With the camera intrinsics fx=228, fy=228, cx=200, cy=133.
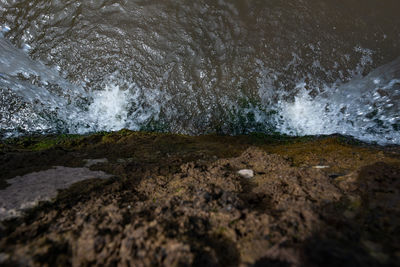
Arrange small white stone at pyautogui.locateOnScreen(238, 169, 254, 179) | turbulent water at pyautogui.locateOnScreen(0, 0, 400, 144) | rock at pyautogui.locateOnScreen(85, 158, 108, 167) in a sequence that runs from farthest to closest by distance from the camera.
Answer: turbulent water at pyautogui.locateOnScreen(0, 0, 400, 144) < rock at pyautogui.locateOnScreen(85, 158, 108, 167) < small white stone at pyautogui.locateOnScreen(238, 169, 254, 179)

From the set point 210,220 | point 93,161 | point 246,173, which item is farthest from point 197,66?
point 210,220

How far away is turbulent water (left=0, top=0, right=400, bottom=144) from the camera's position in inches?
250

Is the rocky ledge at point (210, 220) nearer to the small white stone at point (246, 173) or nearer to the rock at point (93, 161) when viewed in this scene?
the small white stone at point (246, 173)

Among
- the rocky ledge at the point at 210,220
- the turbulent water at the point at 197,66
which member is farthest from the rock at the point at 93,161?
the turbulent water at the point at 197,66

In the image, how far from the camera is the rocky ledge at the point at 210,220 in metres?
1.33

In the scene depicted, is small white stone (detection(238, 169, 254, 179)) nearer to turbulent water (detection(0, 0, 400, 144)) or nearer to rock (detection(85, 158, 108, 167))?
rock (detection(85, 158, 108, 167))

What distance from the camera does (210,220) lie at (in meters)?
1.68

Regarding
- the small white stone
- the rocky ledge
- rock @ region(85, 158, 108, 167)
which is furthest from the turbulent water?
the rocky ledge

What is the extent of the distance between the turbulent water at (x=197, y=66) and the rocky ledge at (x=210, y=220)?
378cm

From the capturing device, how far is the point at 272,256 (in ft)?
4.17

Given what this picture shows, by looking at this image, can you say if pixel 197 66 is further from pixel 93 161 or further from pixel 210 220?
pixel 210 220

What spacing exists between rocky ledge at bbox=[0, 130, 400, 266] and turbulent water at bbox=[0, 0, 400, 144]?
3780 millimetres

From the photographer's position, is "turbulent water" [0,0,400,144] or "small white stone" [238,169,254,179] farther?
"turbulent water" [0,0,400,144]

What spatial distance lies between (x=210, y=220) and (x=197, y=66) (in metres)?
6.21
